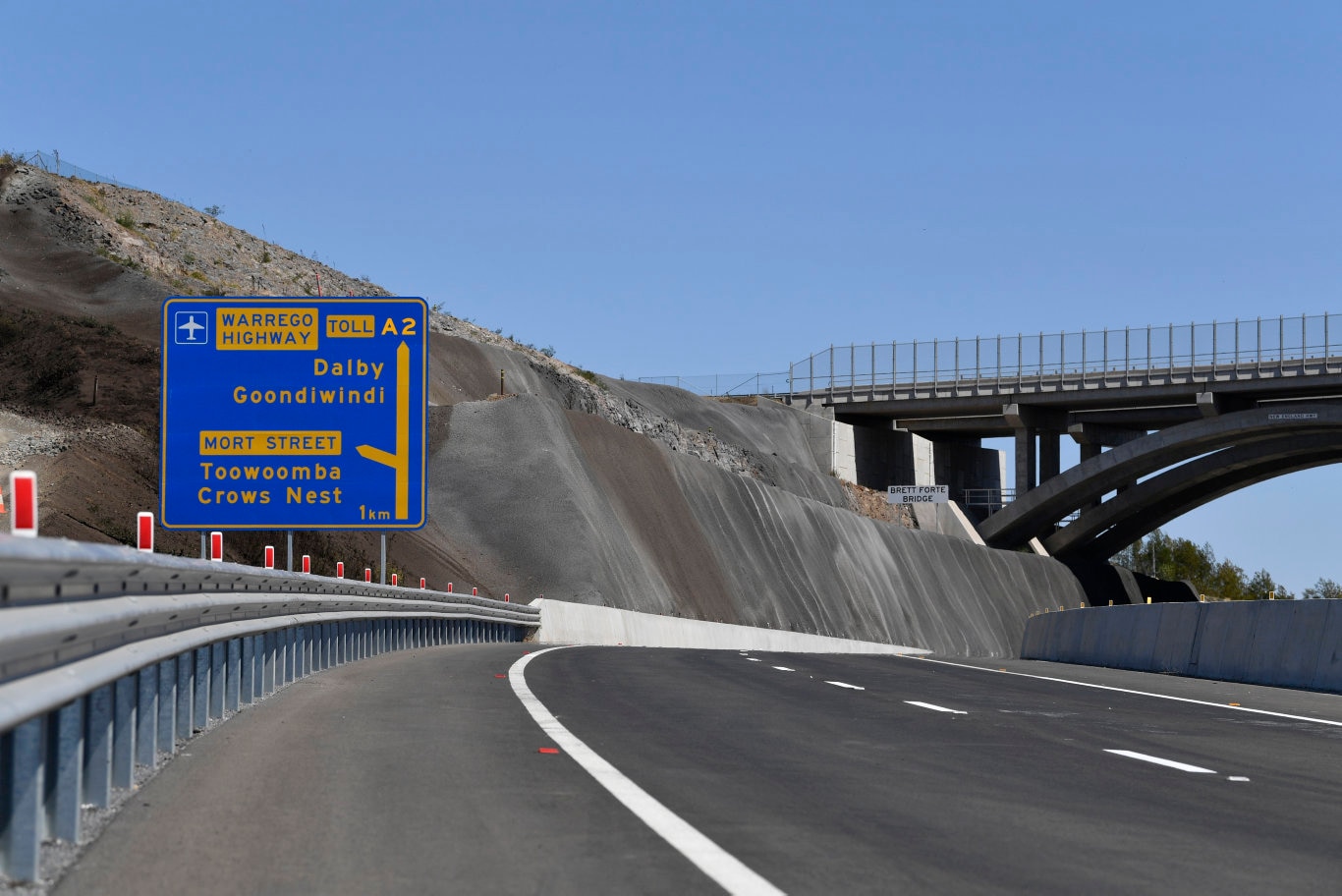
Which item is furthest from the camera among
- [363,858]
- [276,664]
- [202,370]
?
[202,370]

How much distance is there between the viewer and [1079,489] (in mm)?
99250

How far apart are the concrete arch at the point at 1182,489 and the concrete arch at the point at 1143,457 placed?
539 mm

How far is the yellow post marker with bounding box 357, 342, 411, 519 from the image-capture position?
982 inches

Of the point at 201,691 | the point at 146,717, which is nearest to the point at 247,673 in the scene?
the point at 201,691

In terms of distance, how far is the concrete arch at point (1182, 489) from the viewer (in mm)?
96500

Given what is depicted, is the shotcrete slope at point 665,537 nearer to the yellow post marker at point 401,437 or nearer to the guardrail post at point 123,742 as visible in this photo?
the yellow post marker at point 401,437

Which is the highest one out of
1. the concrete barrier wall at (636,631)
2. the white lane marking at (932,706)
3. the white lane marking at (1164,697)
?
the white lane marking at (932,706)

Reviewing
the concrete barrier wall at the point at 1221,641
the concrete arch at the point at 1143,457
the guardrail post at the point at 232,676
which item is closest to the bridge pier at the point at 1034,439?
the concrete arch at the point at 1143,457

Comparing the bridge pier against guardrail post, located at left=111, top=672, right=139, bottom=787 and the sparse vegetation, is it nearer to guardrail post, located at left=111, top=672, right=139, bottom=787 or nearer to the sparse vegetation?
the sparse vegetation

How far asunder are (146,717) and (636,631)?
39.0m

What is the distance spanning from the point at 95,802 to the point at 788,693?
951 centimetres

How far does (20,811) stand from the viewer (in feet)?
18.6

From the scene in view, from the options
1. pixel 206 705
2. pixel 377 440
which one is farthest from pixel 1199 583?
pixel 206 705

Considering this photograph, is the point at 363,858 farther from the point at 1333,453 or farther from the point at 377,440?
the point at 1333,453
